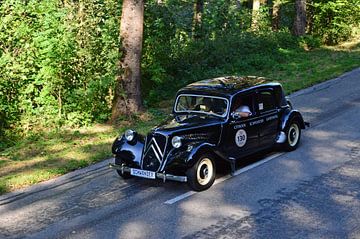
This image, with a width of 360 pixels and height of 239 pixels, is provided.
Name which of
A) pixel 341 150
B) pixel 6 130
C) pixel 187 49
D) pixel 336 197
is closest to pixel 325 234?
pixel 336 197

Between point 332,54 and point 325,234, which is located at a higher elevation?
point 332,54

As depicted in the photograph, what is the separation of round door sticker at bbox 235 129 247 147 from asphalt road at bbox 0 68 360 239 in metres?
0.56

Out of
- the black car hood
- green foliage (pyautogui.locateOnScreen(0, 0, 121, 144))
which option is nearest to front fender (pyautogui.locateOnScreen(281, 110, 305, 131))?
the black car hood

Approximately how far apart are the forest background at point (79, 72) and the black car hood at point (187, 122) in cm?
229

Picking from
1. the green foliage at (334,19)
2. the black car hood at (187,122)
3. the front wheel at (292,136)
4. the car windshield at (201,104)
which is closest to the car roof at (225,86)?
the car windshield at (201,104)

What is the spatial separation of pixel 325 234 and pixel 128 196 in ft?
11.3

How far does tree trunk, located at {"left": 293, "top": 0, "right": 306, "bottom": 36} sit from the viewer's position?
2430 cm

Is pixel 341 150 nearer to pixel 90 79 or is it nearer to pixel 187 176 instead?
pixel 187 176

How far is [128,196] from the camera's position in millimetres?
8797

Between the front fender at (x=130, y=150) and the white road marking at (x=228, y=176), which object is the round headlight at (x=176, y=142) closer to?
the front fender at (x=130, y=150)

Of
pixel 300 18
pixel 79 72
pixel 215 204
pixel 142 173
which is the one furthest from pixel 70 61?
pixel 300 18

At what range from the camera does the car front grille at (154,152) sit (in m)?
8.85

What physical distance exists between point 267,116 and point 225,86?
111 centimetres

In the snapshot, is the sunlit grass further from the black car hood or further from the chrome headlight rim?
the black car hood
